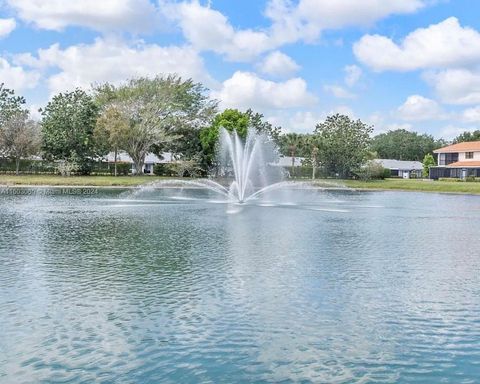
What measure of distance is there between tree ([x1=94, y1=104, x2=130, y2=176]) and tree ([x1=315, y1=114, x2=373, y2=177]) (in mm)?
31959

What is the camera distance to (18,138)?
64.8 metres

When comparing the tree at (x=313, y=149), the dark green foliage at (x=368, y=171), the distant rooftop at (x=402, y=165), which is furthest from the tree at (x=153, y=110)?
the distant rooftop at (x=402, y=165)

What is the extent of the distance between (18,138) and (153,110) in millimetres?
17195

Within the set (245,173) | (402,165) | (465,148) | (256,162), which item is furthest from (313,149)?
(402,165)

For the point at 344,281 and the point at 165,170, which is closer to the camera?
the point at 344,281

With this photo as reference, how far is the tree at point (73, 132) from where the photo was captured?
7069cm

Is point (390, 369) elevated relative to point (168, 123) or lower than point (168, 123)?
lower

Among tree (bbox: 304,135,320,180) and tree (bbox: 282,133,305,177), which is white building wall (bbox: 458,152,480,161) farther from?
tree (bbox: 282,133,305,177)

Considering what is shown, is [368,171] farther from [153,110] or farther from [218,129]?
[153,110]

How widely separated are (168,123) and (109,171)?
12.1 m

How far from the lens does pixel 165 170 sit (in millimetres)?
82125

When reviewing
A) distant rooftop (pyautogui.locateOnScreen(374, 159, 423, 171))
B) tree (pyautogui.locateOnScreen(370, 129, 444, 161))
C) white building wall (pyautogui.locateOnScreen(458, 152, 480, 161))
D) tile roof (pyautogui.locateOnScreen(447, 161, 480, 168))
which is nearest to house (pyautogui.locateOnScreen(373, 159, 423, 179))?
distant rooftop (pyautogui.locateOnScreen(374, 159, 423, 171))

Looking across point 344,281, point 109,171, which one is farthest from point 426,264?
point 109,171

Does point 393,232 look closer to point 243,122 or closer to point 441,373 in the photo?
point 441,373
